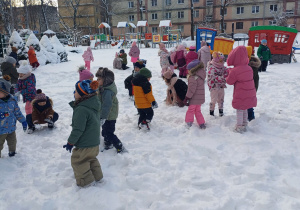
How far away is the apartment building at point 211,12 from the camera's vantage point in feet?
139

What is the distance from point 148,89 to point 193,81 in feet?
3.19

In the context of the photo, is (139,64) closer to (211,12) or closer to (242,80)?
(242,80)

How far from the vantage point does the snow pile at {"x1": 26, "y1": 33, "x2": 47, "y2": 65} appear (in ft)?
52.7

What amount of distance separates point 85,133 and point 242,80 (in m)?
3.21

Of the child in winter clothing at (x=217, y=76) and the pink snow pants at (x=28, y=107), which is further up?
the child in winter clothing at (x=217, y=76)

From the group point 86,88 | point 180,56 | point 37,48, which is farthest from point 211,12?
point 86,88

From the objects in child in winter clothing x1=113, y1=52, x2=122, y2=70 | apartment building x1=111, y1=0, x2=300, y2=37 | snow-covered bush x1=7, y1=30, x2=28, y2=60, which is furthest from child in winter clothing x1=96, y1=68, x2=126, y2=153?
apartment building x1=111, y1=0, x2=300, y2=37

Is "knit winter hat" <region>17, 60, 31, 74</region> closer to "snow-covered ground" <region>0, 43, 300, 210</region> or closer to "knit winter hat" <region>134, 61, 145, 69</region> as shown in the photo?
"snow-covered ground" <region>0, 43, 300, 210</region>

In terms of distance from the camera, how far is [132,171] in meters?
3.90

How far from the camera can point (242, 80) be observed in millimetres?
4918

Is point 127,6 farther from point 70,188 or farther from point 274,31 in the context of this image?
point 70,188

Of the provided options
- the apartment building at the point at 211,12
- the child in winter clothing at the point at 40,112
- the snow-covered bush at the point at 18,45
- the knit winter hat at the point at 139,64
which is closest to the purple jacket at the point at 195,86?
the knit winter hat at the point at 139,64

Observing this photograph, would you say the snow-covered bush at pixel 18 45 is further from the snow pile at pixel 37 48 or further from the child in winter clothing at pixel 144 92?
the child in winter clothing at pixel 144 92

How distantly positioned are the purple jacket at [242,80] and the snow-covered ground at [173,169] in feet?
2.11
